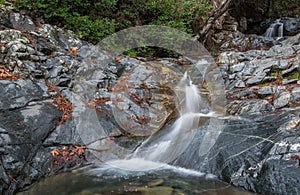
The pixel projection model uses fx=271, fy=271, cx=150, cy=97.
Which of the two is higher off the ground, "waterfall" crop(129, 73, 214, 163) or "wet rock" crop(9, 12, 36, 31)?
"wet rock" crop(9, 12, 36, 31)

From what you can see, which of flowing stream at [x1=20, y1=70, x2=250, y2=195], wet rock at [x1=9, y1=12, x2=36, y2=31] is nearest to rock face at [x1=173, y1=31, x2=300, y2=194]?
flowing stream at [x1=20, y1=70, x2=250, y2=195]

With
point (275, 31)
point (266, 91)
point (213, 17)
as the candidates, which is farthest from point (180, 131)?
point (275, 31)

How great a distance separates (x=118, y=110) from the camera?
5684 millimetres

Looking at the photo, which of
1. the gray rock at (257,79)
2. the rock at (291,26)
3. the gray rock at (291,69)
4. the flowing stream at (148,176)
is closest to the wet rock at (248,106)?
the flowing stream at (148,176)

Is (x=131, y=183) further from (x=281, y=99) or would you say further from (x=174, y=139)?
(x=281, y=99)

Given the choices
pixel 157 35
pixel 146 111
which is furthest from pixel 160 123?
pixel 157 35

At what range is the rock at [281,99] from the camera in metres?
5.79

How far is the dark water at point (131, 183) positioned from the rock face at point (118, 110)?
0.20 meters

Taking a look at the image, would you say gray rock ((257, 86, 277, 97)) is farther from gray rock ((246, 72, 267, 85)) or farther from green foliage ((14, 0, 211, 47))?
green foliage ((14, 0, 211, 47))

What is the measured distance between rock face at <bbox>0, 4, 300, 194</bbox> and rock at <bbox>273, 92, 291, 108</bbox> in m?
0.02

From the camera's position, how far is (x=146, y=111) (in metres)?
5.93

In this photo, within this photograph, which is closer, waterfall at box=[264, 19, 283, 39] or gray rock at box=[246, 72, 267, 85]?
gray rock at box=[246, 72, 267, 85]

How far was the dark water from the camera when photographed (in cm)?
379

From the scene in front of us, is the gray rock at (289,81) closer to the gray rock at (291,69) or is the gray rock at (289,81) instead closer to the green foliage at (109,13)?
the gray rock at (291,69)
